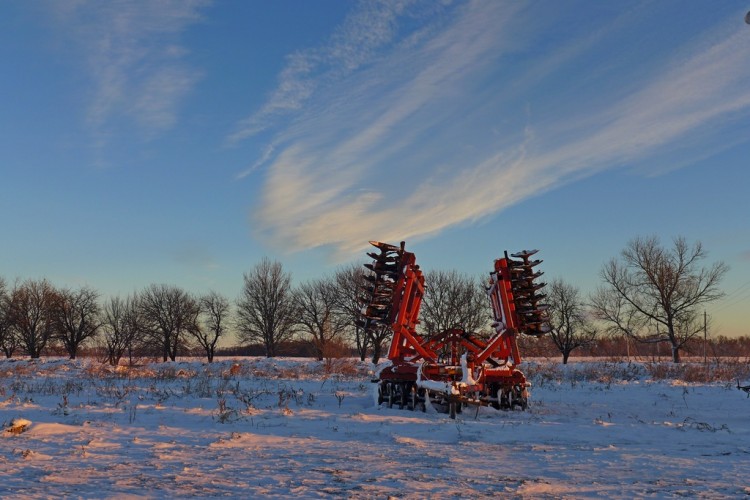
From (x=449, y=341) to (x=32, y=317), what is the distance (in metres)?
58.2

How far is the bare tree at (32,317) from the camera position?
5750 centimetres

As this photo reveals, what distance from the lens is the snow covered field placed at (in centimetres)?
536

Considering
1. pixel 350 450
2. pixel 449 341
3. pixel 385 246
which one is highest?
pixel 385 246

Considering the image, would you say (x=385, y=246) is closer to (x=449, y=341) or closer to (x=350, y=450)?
(x=449, y=341)

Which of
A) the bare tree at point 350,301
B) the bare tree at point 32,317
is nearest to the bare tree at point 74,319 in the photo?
the bare tree at point 32,317

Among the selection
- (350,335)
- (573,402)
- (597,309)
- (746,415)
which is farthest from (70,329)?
(746,415)

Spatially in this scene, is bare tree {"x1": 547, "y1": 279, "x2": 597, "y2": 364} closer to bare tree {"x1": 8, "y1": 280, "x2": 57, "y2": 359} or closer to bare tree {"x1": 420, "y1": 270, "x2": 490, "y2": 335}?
bare tree {"x1": 420, "y1": 270, "x2": 490, "y2": 335}

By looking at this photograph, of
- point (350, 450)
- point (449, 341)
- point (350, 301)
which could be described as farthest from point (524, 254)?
point (350, 301)

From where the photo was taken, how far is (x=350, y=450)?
295 inches

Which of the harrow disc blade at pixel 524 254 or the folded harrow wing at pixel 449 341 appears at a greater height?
the harrow disc blade at pixel 524 254

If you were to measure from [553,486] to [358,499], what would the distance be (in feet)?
6.32

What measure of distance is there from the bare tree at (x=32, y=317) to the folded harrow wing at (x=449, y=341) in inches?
2131

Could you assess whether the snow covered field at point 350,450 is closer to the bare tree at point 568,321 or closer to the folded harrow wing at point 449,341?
the folded harrow wing at point 449,341

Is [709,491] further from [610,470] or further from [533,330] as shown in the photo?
[533,330]
